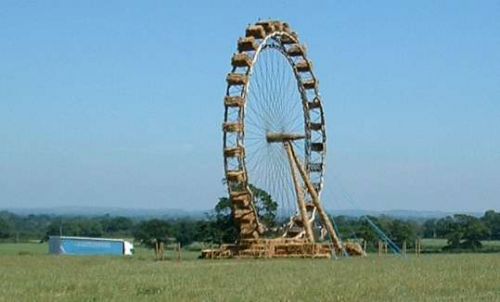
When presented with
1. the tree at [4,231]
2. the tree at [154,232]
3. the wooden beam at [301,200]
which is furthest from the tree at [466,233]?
the tree at [4,231]

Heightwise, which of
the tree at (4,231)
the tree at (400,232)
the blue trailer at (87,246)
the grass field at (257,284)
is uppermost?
the tree at (4,231)

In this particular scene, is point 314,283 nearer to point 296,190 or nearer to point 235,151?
point 235,151

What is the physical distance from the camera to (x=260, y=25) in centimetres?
6425

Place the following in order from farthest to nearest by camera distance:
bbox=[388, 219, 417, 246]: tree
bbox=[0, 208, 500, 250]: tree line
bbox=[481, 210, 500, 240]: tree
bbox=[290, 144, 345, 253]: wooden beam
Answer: bbox=[481, 210, 500, 240]: tree, bbox=[388, 219, 417, 246]: tree, bbox=[0, 208, 500, 250]: tree line, bbox=[290, 144, 345, 253]: wooden beam

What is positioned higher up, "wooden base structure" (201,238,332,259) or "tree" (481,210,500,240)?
"tree" (481,210,500,240)

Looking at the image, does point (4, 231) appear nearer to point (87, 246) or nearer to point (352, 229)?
point (352, 229)

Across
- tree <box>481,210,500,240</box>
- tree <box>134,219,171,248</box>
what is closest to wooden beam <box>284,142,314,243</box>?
tree <box>134,219,171,248</box>

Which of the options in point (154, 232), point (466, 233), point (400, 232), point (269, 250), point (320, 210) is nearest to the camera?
point (269, 250)

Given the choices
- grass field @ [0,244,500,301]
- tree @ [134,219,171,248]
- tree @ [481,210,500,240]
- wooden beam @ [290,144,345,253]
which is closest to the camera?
grass field @ [0,244,500,301]

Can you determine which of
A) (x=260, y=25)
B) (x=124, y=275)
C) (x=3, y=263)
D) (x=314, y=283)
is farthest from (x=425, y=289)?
(x=260, y=25)

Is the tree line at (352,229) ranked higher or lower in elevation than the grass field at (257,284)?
higher

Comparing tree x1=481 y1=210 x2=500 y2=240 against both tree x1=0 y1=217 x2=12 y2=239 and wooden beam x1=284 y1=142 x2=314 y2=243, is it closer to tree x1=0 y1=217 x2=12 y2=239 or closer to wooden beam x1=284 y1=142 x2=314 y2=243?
wooden beam x1=284 y1=142 x2=314 y2=243

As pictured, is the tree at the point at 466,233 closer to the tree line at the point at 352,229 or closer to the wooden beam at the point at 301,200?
the tree line at the point at 352,229

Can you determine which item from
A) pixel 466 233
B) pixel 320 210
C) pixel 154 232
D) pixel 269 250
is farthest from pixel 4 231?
pixel 269 250
